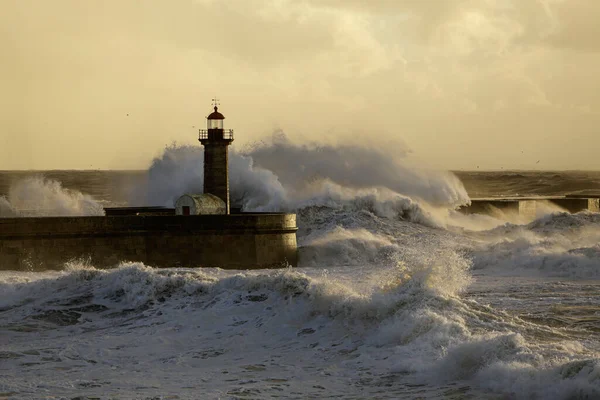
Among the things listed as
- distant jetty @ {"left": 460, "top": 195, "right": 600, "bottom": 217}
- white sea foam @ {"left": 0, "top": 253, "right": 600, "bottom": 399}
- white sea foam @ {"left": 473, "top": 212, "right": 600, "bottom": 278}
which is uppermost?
distant jetty @ {"left": 460, "top": 195, "right": 600, "bottom": 217}

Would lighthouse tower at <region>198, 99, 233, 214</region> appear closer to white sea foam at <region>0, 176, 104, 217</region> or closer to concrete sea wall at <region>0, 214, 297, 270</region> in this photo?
concrete sea wall at <region>0, 214, 297, 270</region>

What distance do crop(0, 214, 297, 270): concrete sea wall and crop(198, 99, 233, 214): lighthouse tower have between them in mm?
1799

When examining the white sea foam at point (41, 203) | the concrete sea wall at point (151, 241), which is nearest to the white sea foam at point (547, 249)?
the concrete sea wall at point (151, 241)

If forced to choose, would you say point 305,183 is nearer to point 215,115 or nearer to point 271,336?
point 215,115

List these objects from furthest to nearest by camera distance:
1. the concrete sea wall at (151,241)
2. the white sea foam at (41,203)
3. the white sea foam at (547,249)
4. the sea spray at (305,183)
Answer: the white sea foam at (41,203), the sea spray at (305,183), the white sea foam at (547,249), the concrete sea wall at (151,241)

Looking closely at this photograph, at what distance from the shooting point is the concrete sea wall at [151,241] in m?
18.0

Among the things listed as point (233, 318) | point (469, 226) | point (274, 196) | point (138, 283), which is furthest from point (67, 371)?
point (469, 226)

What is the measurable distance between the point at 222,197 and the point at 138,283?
22.0ft

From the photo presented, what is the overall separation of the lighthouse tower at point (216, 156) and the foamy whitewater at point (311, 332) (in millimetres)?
2373

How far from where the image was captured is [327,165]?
2820 cm

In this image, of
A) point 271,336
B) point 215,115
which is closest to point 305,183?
point 215,115

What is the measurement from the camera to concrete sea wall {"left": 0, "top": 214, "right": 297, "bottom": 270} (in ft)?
59.1

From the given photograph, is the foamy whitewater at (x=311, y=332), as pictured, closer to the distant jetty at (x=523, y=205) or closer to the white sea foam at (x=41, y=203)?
the white sea foam at (x=41, y=203)

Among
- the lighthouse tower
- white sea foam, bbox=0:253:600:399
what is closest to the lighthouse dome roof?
the lighthouse tower
